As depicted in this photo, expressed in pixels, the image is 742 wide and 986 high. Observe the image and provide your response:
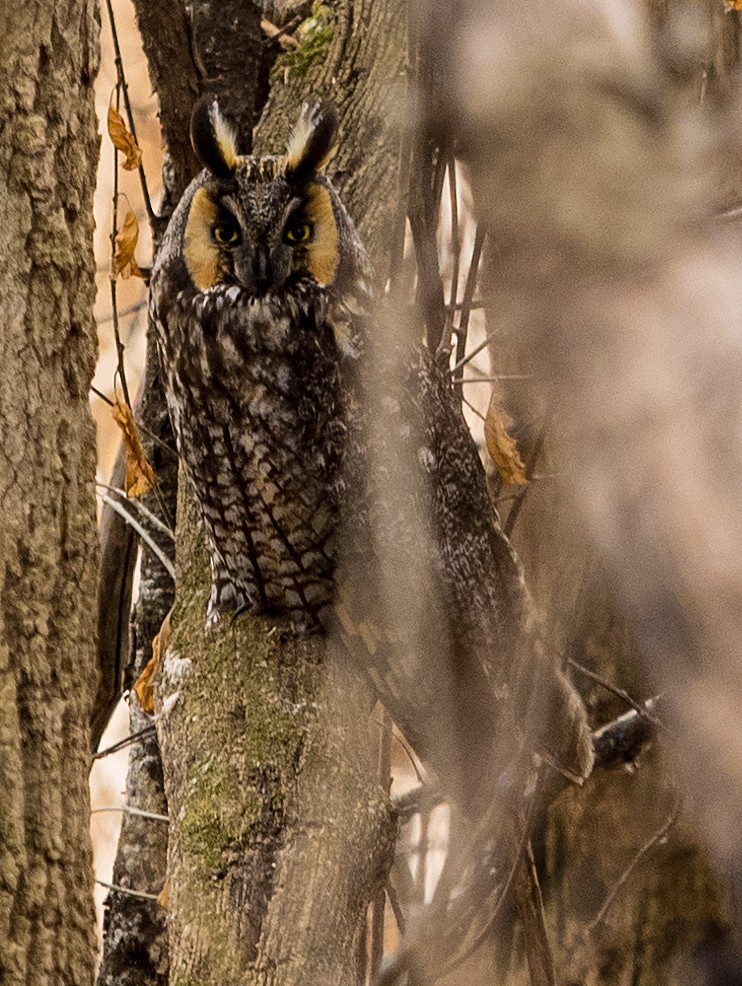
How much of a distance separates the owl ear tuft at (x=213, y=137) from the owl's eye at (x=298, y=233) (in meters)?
0.14

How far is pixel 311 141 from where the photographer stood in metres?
1.92

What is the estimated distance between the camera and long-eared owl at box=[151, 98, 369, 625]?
2070 mm

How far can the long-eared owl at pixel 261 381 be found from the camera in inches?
81.5

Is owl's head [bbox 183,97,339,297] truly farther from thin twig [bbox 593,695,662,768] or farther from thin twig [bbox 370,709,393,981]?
thin twig [bbox 593,695,662,768]

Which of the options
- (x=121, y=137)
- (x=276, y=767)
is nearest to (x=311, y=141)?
(x=121, y=137)

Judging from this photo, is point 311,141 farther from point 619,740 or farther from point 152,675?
point 619,740

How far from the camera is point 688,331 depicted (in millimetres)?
255

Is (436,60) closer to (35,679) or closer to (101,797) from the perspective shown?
(35,679)

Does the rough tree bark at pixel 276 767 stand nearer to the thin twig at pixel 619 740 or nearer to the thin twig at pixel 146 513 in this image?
the thin twig at pixel 146 513

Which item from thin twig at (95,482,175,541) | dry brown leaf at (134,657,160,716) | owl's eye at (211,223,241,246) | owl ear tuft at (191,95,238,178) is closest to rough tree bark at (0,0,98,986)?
owl ear tuft at (191,95,238,178)

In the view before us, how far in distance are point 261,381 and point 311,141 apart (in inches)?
17.2

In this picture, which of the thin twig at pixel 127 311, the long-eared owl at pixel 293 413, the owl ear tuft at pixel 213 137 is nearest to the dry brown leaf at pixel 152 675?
the long-eared owl at pixel 293 413

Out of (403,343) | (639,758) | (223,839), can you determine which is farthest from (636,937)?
(403,343)

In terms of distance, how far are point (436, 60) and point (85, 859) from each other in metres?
1.13
